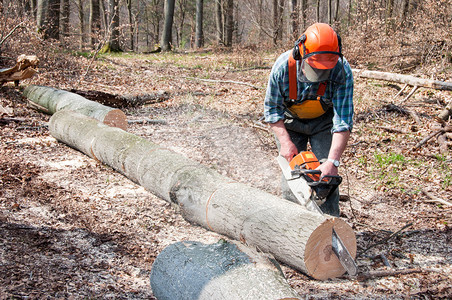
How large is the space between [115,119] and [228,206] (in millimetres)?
3600

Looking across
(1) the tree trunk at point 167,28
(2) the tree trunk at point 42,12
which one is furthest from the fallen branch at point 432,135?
(1) the tree trunk at point 167,28

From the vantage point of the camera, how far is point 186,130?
6.62 metres

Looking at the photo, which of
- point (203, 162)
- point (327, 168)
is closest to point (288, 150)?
point (327, 168)

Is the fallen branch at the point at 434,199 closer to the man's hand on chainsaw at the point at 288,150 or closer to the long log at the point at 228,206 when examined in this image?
the long log at the point at 228,206

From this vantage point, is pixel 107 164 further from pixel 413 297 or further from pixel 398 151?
pixel 398 151

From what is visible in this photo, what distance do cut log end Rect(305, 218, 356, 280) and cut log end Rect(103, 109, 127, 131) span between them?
14.5 ft

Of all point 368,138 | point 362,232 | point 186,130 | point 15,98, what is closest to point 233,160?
point 186,130

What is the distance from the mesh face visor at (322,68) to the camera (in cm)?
295

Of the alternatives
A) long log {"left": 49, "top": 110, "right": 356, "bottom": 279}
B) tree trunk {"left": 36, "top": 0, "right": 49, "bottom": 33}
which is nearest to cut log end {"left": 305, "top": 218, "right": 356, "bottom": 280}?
long log {"left": 49, "top": 110, "right": 356, "bottom": 279}

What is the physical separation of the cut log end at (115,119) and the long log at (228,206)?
2.48 feet

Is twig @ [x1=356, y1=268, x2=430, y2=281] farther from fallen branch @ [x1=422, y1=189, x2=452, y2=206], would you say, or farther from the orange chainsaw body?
fallen branch @ [x1=422, y1=189, x2=452, y2=206]

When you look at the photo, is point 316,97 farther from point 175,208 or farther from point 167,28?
point 167,28

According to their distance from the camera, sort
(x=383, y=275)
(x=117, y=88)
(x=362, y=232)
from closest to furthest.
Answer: (x=383, y=275) → (x=362, y=232) → (x=117, y=88)

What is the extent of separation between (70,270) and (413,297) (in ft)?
8.47
